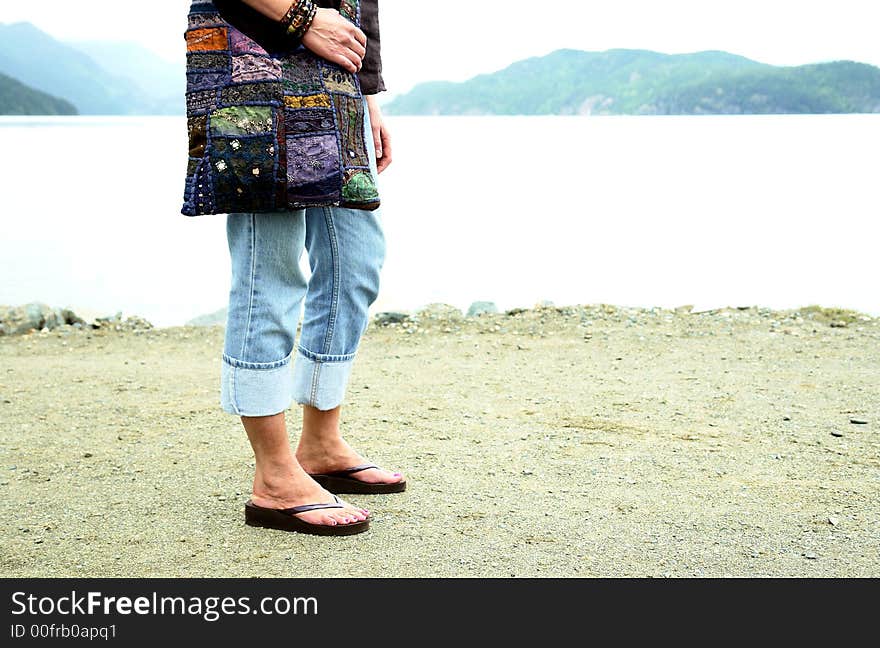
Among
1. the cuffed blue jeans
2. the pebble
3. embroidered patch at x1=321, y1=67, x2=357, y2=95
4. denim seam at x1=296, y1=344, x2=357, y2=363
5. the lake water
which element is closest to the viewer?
embroidered patch at x1=321, y1=67, x2=357, y2=95

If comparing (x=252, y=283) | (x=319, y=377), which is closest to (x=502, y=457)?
(x=319, y=377)

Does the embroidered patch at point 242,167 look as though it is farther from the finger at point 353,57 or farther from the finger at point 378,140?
Answer: the finger at point 378,140

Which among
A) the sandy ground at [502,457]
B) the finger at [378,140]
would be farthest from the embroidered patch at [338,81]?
the sandy ground at [502,457]

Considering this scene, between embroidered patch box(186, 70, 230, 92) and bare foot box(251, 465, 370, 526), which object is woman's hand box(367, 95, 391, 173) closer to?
embroidered patch box(186, 70, 230, 92)

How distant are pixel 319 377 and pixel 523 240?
13995 mm

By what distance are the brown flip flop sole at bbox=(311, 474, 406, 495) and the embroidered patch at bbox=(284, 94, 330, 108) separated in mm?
1141

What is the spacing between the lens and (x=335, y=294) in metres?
2.33

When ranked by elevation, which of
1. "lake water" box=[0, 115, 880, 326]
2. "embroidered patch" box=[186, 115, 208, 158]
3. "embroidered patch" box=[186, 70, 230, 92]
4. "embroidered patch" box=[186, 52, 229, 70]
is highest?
"embroidered patch" box=[186, 52, 229, 70]

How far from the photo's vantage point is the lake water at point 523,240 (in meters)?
11.1

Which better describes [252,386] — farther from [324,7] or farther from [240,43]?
[324,7]

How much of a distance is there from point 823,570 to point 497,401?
1.86 m

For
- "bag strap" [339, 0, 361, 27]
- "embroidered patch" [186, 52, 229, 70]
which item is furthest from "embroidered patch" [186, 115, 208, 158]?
"bag strap" [339, 0, 361, 27]

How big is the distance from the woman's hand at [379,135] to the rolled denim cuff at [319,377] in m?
0.59

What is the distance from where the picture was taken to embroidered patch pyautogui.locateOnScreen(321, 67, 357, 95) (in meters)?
1.99
